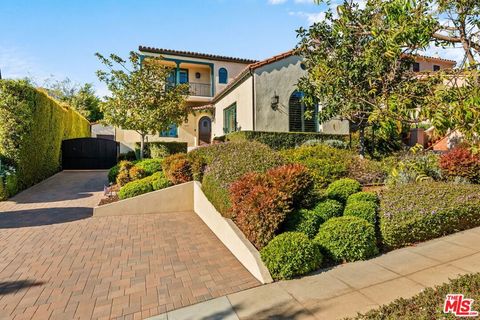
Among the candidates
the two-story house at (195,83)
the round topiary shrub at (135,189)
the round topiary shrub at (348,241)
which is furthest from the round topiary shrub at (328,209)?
the two-story house at (195,83)

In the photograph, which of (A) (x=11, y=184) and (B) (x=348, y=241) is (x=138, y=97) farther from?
(B) (x=348, y=241)

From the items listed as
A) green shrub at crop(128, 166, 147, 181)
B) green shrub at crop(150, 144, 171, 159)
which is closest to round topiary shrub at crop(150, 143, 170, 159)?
green shrub at crop(150, 144, 171, 159)

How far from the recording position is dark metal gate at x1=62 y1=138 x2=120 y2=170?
18.2m

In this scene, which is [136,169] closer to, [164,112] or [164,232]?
[164,112]

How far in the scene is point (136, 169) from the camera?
11.3 metres

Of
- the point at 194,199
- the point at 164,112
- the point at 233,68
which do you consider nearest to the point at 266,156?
the point at 194,199

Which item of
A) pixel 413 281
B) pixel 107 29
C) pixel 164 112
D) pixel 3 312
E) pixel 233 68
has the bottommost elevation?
pixel 3 312

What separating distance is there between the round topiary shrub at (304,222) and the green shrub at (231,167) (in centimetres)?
144

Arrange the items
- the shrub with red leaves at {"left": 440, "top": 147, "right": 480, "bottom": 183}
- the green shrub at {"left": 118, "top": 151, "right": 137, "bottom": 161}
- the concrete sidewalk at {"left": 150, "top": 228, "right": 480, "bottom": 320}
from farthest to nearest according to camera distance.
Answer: the green shrub at {"left": 118, "top": 151, "right": 137, "bottom": 161} < the shrub with red leaves at {"left": 440, "top": 147, "right": 480, "bottom": 183} < the concrete sidewalk at {"left": 150, "top": 228, "right": 480, "bottom": 320}

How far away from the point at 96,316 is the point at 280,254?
8.80 feet

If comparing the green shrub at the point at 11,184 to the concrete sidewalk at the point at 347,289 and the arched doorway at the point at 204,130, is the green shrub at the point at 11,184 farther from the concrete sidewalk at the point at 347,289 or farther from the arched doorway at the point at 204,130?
the arched doorway at the point at 204,130

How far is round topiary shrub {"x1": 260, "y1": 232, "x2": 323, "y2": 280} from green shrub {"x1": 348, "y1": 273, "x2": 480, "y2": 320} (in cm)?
128

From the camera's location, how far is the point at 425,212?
202 inches
